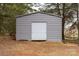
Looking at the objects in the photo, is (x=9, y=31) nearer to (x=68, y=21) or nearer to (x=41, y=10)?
(x=41, y=10)

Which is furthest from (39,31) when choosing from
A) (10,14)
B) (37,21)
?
(10,14)

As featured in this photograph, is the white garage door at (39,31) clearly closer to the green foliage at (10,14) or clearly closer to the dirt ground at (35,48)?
the dirt ground at (35,48)

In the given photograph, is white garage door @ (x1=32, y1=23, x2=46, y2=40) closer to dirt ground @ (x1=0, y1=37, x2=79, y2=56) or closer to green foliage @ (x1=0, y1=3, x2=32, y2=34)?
dirt ground @ (x1=0, y1=37, x2=79, y2=56)

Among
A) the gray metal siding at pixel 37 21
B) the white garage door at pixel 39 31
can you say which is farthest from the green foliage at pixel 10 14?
the white garage door at pixel 39 31

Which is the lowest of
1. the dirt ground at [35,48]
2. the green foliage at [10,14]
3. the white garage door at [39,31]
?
the dirt ground at [35,48]

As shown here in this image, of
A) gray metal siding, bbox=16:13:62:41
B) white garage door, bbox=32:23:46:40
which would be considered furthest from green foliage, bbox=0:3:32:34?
white garage door, bbox=32:23:46:40

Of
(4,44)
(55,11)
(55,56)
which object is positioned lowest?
(55,56)

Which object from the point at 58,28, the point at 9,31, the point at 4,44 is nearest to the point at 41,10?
the point at 58,28
